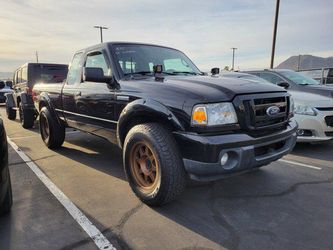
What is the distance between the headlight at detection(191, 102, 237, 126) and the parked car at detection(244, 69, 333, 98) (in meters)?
4.45

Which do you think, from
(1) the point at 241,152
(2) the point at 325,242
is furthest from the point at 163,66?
(2) the point at 325,242

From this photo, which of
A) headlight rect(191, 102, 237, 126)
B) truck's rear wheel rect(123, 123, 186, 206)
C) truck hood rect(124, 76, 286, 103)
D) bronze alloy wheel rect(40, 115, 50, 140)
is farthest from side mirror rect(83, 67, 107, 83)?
bronze alloy wheel rect(40, 115, 50, 140)

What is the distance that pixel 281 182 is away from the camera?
440 centimetres

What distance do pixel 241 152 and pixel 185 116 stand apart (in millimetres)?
651

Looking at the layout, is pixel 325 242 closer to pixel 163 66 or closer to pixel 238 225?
pixel 238 225

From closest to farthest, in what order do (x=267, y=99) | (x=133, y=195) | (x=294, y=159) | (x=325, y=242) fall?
(x=325, y=242) < (x=267, y=99) < (x=133, y=195) < (x=294, y=159)

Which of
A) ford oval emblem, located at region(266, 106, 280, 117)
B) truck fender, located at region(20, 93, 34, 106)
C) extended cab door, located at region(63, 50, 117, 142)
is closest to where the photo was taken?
ford oval emblem, located at region(266, 106, 280, 117)

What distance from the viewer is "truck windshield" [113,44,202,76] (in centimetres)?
437

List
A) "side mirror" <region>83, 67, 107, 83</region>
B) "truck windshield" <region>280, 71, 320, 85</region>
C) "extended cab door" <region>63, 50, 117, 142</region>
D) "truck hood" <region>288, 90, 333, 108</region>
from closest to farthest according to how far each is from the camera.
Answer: "side mirror" <region>83, 67, 107, 83</region> → "extended cab door" <region>63, 50, 117, 142</region> → "truck hood" <region>288, 90, 333, 108</region> → "truck windshield" <region>280, 71, 320, 85</region>

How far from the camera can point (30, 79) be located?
32.1ft

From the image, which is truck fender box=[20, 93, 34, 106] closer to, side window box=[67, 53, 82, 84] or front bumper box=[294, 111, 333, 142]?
side window box=[67, 53, 82, 84]

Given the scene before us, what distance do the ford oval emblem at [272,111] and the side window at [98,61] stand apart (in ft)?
7.09

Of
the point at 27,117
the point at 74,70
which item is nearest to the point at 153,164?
the point at 74,70

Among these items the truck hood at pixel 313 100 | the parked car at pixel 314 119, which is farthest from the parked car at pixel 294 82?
the parked car at pixel 314 119
